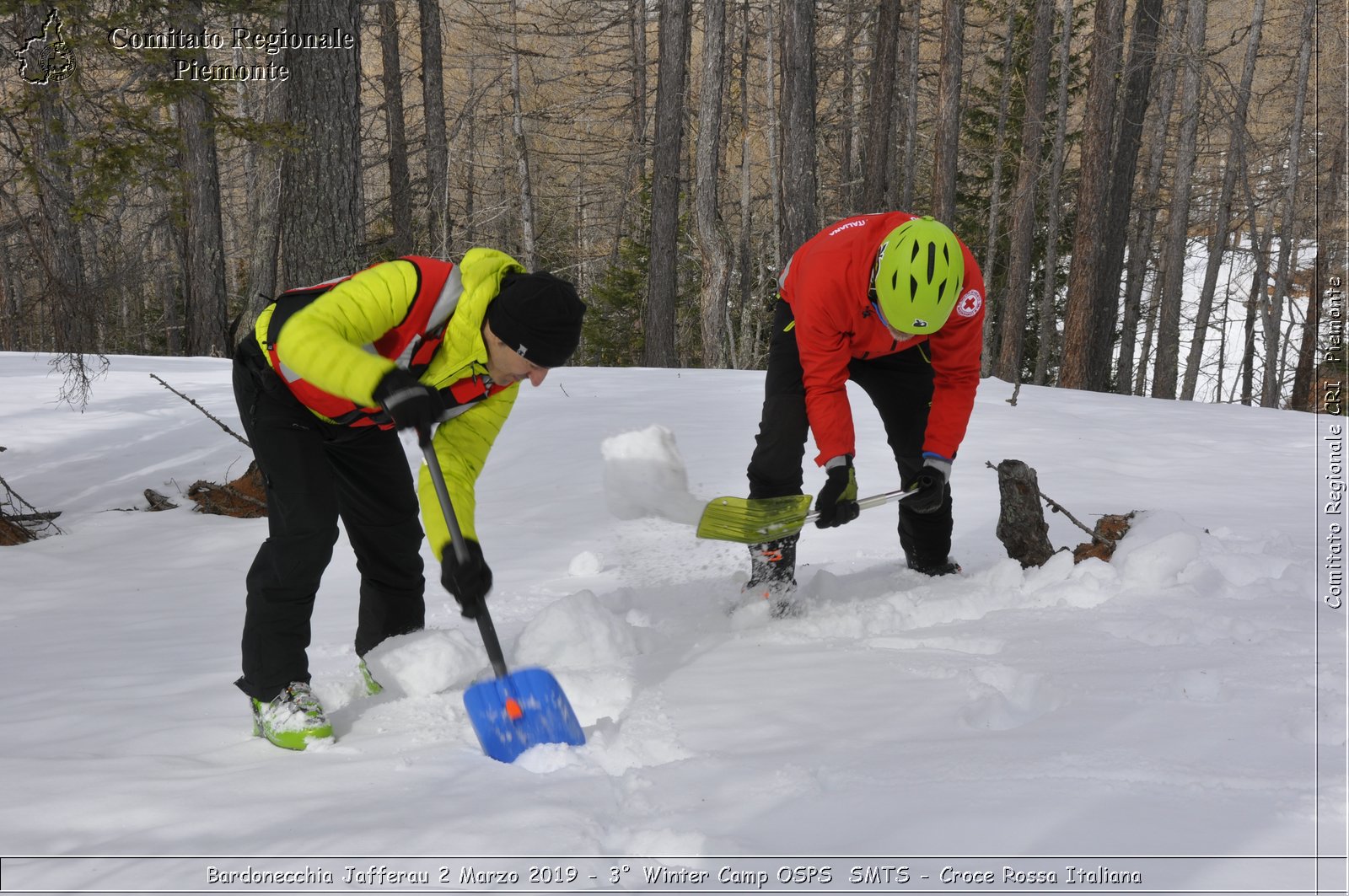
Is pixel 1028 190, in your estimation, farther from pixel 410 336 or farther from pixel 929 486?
pixel 410 336

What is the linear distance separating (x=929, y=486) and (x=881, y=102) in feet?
39.7

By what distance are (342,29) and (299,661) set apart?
178 inches

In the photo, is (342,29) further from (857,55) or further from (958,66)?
(857,55)

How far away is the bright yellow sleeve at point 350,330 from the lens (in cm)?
221

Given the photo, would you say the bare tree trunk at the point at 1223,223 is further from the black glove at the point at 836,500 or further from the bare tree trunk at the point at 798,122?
the black glove at the point at 836,500

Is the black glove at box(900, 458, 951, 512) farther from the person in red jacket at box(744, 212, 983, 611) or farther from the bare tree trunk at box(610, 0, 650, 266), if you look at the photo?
the bare tree trunk at box(610, 0, 650, 266)

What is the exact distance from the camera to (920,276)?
9.77 feet

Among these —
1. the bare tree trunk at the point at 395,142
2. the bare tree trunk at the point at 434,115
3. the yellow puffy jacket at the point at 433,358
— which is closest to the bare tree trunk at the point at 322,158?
the yellow puffy jacket at the point at 433,358

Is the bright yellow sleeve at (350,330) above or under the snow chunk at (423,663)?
above

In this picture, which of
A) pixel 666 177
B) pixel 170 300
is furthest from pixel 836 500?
pixel 170 300

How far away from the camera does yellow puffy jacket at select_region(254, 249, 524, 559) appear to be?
221cm

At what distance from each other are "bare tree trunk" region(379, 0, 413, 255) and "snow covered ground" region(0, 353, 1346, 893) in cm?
888

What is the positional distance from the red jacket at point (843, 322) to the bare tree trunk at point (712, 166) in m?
8.70

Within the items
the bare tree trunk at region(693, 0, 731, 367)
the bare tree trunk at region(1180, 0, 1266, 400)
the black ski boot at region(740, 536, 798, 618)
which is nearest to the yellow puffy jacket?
the black ski boot at region(740, 536, 798, 618)
